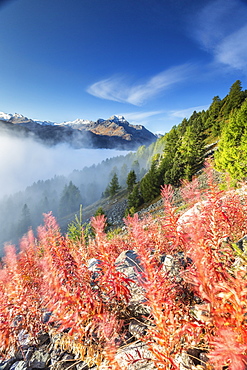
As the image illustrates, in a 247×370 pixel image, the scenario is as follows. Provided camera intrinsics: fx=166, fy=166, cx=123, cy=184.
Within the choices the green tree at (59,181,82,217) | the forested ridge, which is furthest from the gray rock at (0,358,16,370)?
the green tree at (59,181,82,217)

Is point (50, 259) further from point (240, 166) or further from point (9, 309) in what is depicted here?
point (240, 166)

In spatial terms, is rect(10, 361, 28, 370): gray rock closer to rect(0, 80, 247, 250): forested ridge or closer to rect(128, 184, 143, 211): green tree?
rect(0, 80, 247, 250): forested ridge

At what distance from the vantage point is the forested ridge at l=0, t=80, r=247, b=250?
20.9m

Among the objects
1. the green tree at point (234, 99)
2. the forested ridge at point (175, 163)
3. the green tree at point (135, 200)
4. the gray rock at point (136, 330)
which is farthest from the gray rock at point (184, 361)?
the green tree at point (234, 99)

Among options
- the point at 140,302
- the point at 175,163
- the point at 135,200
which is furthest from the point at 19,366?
the point at 135,200

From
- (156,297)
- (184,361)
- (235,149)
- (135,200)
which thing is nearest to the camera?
(156,297)

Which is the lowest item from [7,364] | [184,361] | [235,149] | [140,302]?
[7,364]

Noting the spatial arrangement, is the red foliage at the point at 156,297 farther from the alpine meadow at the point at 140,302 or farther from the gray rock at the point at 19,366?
the gray rock at the point at 19,366

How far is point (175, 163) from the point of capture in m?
37.3

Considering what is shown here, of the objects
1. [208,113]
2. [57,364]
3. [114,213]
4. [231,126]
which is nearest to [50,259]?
[57,364]

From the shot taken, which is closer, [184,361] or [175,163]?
[184,361]

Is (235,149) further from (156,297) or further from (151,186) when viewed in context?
(156,297)

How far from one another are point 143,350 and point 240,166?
73.2 feet

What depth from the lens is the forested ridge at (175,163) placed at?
20906mm
